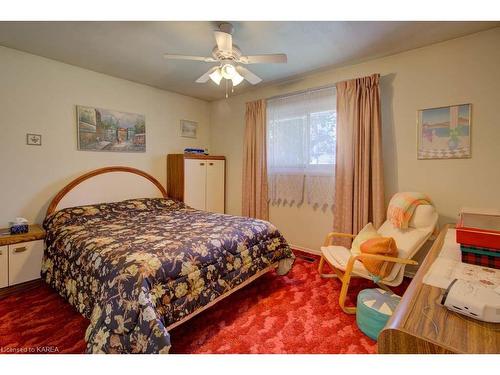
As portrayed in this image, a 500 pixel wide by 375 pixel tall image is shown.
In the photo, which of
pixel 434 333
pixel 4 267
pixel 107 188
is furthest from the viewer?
pixel 107 188

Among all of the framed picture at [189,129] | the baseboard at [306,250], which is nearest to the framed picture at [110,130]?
the framed picture at [189,129]

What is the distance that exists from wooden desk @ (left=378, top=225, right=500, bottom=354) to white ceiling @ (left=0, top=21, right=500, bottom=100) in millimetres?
2239

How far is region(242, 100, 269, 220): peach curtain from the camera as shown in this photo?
376cm

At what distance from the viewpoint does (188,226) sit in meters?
2.47

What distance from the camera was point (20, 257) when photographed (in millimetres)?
2369

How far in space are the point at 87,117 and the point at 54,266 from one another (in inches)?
72.6

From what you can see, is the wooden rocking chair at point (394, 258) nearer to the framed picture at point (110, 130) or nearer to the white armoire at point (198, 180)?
the white armoire at point (198, 180)

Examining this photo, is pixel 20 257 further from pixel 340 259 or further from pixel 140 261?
pixel 340 259

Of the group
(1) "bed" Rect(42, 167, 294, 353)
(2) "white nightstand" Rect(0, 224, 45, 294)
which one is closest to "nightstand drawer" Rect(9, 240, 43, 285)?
(2) "white nightstand" Rect(0, 224, 45, 294)

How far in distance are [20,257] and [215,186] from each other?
2.59m

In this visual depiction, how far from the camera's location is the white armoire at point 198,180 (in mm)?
3830

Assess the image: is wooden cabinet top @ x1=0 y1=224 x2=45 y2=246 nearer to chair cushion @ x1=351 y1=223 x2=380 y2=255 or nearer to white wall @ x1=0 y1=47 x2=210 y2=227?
white wall @ x1=0 y1=47 x2=210 y2=227

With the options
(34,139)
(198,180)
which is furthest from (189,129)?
(34,139)
